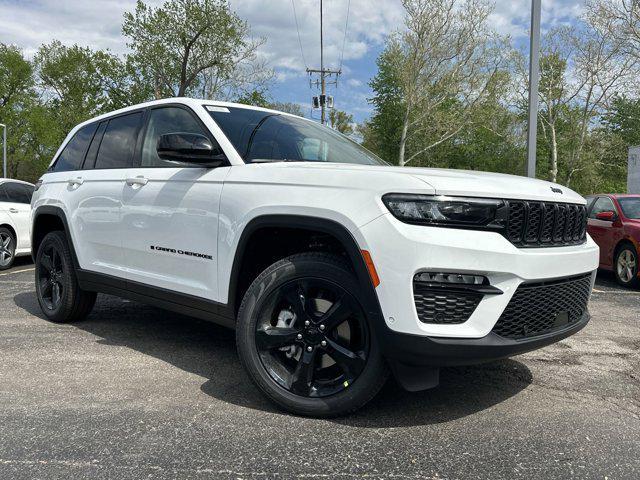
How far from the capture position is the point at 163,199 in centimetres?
359

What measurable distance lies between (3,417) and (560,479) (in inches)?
107

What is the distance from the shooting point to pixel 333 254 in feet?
9.23

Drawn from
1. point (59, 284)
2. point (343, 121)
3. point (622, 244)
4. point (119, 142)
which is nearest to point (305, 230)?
point (119, 142)

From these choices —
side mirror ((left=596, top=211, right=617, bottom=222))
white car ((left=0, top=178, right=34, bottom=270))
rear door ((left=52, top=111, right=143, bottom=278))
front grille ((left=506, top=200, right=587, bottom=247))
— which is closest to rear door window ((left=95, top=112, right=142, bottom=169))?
rear door ((left=52, top=111, right=143, bottom=278))

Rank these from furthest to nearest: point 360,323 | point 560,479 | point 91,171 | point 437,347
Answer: point 91,171
point 360,323
point 437,347
point 560,479

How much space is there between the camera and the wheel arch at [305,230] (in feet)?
8.36

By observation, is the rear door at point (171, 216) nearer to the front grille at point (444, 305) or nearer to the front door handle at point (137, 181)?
the front door handle at point (137, 181)

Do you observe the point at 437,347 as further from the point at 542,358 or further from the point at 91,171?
the point at 91,171

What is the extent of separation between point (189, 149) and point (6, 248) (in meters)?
7.39

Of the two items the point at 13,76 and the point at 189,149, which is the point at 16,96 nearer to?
the point at 13,76

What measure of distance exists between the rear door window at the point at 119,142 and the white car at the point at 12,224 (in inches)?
213

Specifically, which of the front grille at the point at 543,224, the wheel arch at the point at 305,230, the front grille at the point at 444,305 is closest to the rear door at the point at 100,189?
the wheel arch at the point at 305,230

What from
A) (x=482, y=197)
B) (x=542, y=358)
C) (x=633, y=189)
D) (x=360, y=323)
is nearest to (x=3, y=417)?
(x=360, y=323)

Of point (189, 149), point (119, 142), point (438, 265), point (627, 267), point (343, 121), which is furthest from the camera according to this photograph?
point (343, 121)
